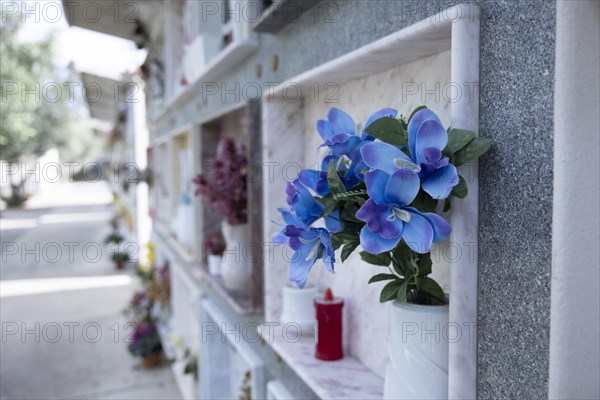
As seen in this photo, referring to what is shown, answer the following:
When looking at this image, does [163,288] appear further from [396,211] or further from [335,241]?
[396,211]

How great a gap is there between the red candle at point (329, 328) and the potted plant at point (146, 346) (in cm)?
277

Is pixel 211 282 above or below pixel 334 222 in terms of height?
below

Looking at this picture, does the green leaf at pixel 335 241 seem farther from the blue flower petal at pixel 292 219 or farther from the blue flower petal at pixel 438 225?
the blue flower petal at pixel 438 225

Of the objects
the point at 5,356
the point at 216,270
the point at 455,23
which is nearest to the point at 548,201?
the point at 455,23

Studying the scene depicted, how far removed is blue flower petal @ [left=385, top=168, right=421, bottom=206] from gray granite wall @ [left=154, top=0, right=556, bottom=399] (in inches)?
5.0

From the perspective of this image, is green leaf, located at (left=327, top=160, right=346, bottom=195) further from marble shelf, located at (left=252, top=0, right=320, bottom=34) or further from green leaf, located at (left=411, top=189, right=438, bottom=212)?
marble shelf, located at (left=252, top=0, right=320, bottom=34)

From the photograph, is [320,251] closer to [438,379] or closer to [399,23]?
[438,379]

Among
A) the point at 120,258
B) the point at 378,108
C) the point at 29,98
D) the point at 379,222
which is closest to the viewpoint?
the point at 379,222

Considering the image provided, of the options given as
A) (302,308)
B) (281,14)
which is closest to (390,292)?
(302,308)

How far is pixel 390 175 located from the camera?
0.60 m

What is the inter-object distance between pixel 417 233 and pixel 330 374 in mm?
578

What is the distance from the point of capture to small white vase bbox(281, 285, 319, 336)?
1.28 m

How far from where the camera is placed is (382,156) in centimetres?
61

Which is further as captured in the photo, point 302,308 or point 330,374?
point 302,308
